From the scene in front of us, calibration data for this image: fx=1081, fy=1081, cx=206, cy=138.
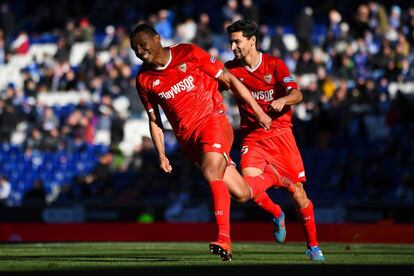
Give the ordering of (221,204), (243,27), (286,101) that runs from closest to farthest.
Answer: (221,204)
(286,101)
(243,27)

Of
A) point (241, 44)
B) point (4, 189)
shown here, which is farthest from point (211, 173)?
point (4, 189)

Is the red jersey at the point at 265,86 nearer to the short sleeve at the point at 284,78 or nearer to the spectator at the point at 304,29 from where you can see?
the short sleeve at the point at 284,78

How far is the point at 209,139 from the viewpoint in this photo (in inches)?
439

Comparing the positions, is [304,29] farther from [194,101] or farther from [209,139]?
[209,139]

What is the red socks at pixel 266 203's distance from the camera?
476 inches

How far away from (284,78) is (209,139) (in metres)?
1.48

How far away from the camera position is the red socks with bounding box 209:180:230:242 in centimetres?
1071

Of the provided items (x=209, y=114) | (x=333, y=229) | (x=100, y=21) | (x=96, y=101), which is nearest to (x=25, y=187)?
(x=96, y=101)

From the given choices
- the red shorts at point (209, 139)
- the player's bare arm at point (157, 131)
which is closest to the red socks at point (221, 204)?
the red shorts at point (209, 139)

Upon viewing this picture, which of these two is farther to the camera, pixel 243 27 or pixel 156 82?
pixel 243 27

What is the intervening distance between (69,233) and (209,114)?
37.6 feet

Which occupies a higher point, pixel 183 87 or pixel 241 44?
pixel 241 44

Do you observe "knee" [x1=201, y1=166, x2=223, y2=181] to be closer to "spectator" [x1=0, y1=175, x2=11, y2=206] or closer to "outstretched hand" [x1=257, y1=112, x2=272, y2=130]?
"outstretched hand" [x1=257, y1=112, x2=272, y2=130]

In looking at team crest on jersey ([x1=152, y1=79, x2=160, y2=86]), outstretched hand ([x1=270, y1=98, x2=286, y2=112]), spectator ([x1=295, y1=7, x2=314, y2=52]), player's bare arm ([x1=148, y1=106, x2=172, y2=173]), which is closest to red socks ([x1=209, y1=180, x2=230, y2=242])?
player's bare arm ([x1=148, y1=106, x2=172, y2=173])
